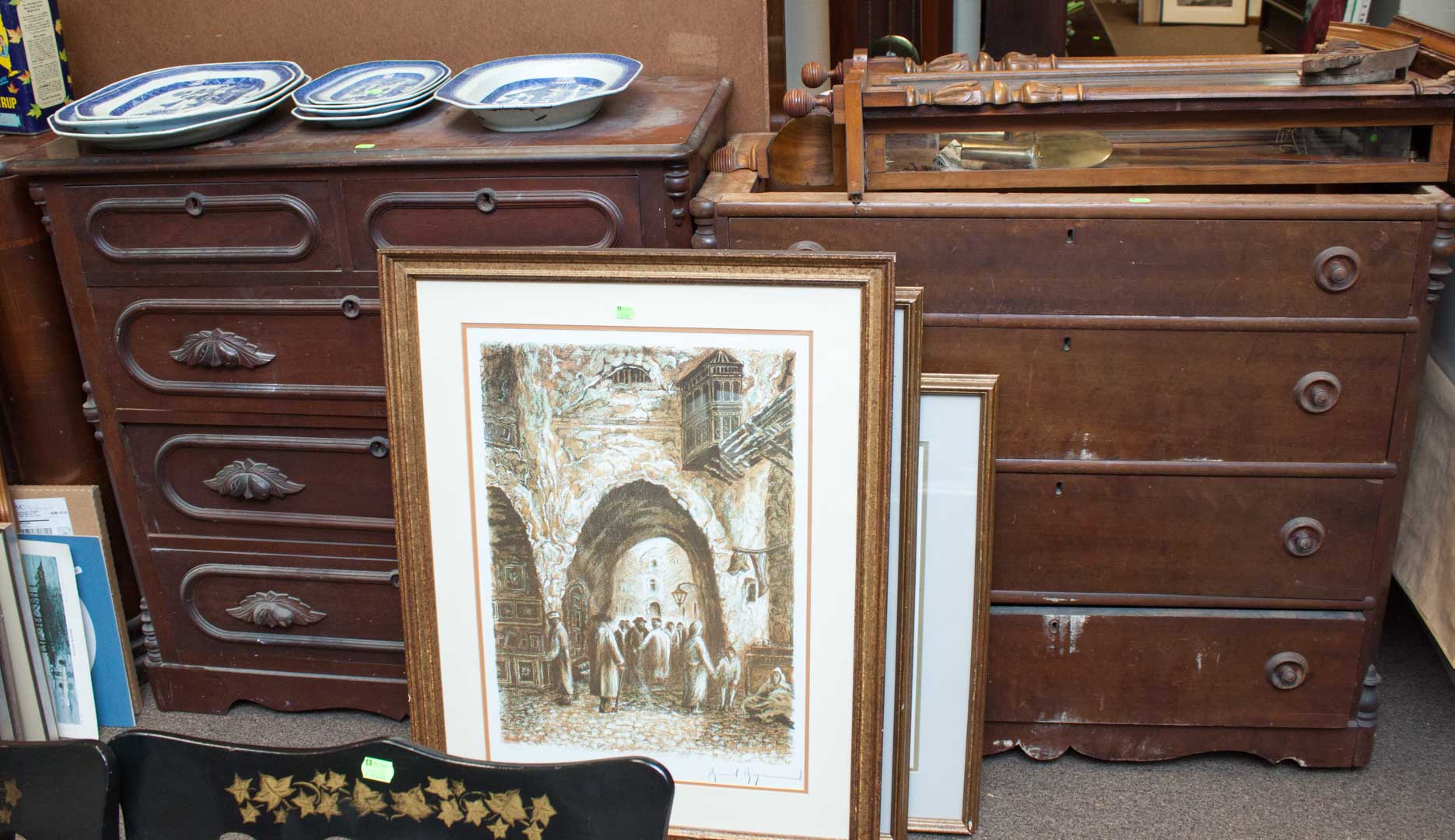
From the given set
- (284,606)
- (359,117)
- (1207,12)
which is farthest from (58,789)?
(1207,12)

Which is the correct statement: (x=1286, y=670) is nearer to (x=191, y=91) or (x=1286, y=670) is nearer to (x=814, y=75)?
(x=814, y=75)

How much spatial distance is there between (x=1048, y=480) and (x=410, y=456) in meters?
0.99

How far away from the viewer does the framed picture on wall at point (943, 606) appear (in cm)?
186

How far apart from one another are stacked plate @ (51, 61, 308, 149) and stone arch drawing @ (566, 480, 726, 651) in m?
0.87

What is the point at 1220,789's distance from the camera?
209 centimetres

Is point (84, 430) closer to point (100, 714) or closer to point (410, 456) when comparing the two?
point (100, 714)

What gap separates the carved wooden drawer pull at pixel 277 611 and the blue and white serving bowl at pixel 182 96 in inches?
33.2

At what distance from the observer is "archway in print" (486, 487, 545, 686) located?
5.98ft

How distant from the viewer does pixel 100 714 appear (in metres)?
2.35

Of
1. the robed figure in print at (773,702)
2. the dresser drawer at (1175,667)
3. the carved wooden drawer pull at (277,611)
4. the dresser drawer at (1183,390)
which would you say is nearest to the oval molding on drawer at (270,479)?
the carved wooden drawer pull at (277,611)

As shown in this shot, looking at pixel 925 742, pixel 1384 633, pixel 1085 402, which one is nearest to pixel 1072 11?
pixel 1085 402

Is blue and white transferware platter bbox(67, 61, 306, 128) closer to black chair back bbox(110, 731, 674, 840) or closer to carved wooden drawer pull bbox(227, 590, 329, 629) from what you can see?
carved wooden drawer pull bbox(227, 590, 329, 629)

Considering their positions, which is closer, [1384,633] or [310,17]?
[310,17]

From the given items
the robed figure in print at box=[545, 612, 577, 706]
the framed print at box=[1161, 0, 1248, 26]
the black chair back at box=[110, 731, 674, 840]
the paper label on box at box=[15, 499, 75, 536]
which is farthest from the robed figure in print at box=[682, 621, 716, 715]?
the framed print at box=[1161, 0, 1248, 26]
